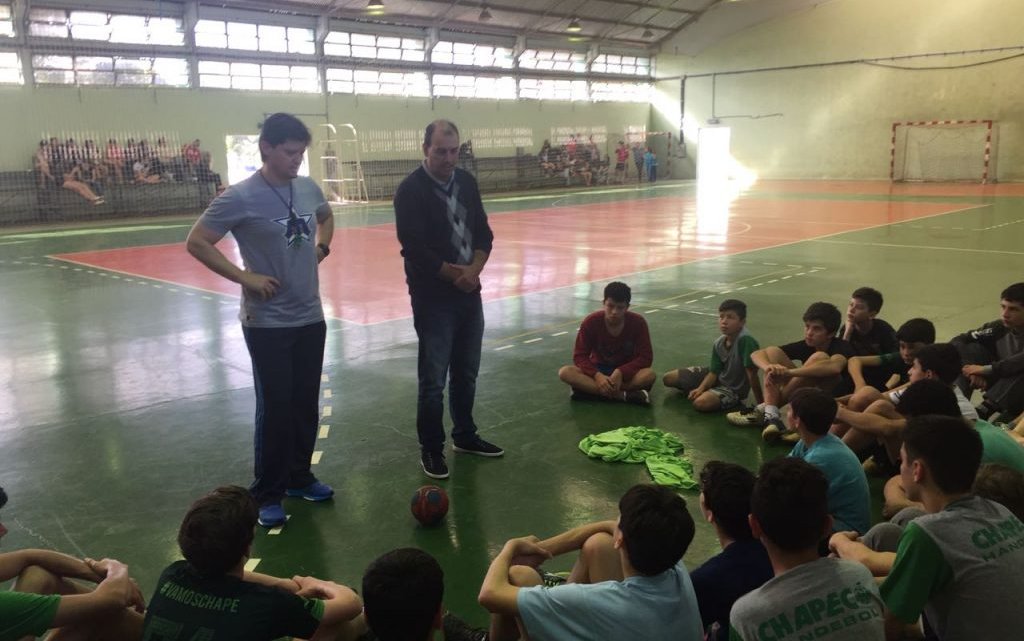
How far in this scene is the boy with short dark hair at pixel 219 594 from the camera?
7.76ft

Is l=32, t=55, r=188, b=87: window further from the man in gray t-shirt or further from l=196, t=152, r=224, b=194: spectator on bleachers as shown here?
the man in gray t-shirt

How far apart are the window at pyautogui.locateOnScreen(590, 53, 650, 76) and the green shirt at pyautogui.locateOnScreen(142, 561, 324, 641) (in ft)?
140

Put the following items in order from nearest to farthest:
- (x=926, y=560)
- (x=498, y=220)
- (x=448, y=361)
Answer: (x=926, y=560) < (x=448, y=361) < (x=498, y=220)

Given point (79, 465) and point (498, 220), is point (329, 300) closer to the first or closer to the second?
point (79, 465)

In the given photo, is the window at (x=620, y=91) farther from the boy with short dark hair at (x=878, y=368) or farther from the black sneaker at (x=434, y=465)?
the black sneaker at (x=434, y=465)

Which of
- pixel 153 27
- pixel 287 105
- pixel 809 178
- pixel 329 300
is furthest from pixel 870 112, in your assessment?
pixel 329 300

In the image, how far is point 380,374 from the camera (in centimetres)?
741

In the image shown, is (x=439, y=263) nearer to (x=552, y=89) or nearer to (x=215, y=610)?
(x=215, y=610)

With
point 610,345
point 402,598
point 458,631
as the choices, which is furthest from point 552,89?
point 402,598

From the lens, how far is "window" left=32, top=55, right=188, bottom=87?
80.6 feet

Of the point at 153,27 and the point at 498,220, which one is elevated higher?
the point at 153,27

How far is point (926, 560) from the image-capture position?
2.40m

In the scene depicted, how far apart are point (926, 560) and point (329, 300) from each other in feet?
31.4

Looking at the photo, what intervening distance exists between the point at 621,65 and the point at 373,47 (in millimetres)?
16441
